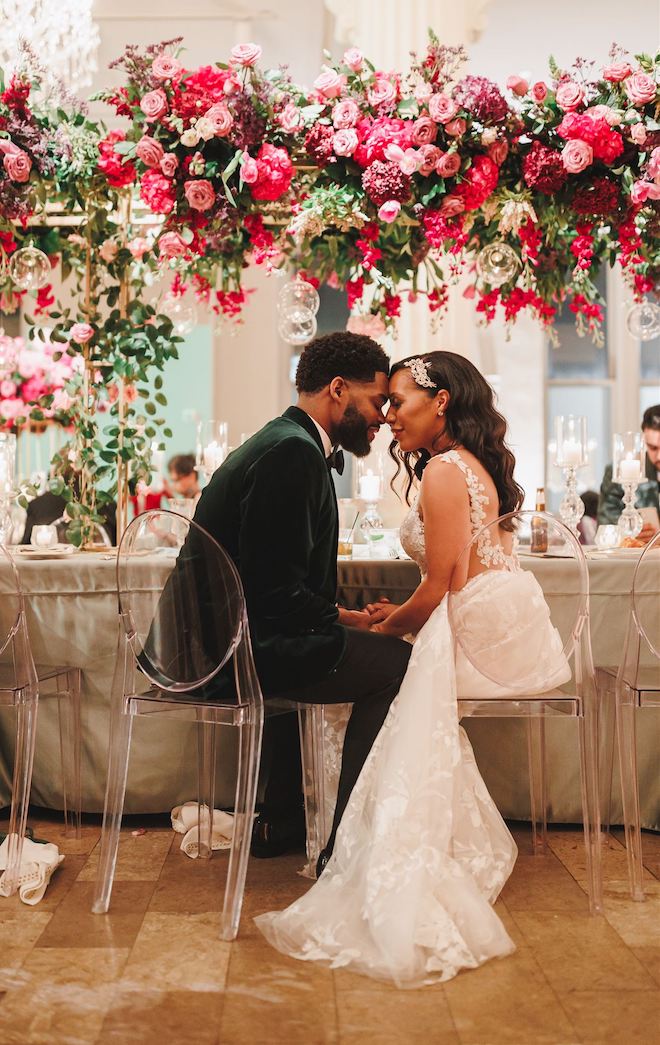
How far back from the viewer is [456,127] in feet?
10.5

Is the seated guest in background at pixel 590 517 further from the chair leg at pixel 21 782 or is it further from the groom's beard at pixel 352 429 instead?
the chair leg at pixel 21 782

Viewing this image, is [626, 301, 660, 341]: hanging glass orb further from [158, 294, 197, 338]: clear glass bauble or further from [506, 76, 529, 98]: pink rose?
[158, 294, 197, 338]: clear glass bauble

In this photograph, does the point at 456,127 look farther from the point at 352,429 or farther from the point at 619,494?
the point at 619,494

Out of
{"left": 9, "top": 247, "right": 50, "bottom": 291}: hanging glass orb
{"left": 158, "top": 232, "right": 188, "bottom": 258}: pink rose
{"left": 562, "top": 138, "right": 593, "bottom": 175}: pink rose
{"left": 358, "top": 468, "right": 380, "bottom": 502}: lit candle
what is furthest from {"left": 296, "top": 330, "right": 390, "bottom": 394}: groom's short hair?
{"left": 9, "top": 247, "right": 50, "bottom": 291}: hanging glass orb

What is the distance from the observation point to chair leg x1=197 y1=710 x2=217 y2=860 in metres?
2.88

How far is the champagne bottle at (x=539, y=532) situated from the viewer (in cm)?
243

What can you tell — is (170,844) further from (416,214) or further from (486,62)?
(486,62)

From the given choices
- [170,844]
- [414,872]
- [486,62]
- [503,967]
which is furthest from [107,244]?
[486,62]

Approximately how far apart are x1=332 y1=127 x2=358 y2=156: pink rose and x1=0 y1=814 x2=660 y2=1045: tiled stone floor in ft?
6.70

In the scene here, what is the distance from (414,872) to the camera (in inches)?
88.0

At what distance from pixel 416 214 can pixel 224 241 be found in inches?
24.9

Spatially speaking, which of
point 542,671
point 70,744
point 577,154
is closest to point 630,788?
point 542,671

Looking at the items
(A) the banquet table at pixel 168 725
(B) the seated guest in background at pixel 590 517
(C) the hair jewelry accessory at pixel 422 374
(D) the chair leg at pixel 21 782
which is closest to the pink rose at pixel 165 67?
(C) the hair jewelry accessory at pixel 422 374

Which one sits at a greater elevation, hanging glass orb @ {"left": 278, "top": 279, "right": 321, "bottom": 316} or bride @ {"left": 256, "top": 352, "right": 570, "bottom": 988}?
hanging glass orb @ {"left": 278, "top": 279, "right": 321, "bottom": 316}
